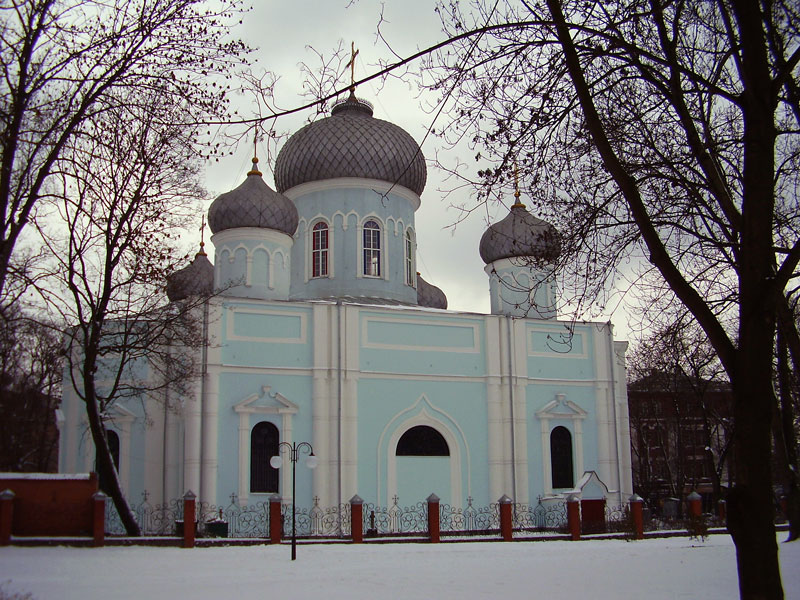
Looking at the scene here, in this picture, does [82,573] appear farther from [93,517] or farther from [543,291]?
[543,291]

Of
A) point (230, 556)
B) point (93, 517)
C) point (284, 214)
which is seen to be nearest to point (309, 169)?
point (284, 214)

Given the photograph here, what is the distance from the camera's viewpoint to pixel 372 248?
936 inches

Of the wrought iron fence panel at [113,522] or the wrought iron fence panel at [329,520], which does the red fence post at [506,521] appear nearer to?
the wrought iron fence panel at [329,520]

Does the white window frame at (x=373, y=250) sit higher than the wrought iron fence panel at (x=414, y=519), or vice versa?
the white window frame at (x=373, y=250)

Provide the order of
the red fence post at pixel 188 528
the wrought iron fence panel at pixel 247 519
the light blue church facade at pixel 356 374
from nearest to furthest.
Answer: the red fence post at pixel 188 528 < the wrought iron fence panel at pixel 247 519 < the light blue church facade at pixel 356 374

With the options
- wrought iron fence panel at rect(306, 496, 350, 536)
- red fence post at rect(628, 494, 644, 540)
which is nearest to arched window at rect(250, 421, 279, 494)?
wrought iron fence panel at rect(306, 496, 350, 536)

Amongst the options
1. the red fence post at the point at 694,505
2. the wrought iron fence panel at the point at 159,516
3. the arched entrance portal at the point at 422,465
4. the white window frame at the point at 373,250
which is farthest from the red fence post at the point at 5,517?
the red fence post at the point at 694,505

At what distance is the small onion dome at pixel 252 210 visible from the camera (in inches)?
861

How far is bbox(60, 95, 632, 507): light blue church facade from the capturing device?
786 inches

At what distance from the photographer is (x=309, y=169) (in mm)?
23938

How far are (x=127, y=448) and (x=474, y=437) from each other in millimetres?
8299

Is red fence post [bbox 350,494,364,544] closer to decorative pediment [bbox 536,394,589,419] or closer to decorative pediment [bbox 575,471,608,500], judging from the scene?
decorative pediment [bbox 575,471,608,500]

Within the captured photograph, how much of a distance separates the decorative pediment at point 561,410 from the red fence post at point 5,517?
12463 mm

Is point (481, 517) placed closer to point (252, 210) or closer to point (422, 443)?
point (422, 443)
